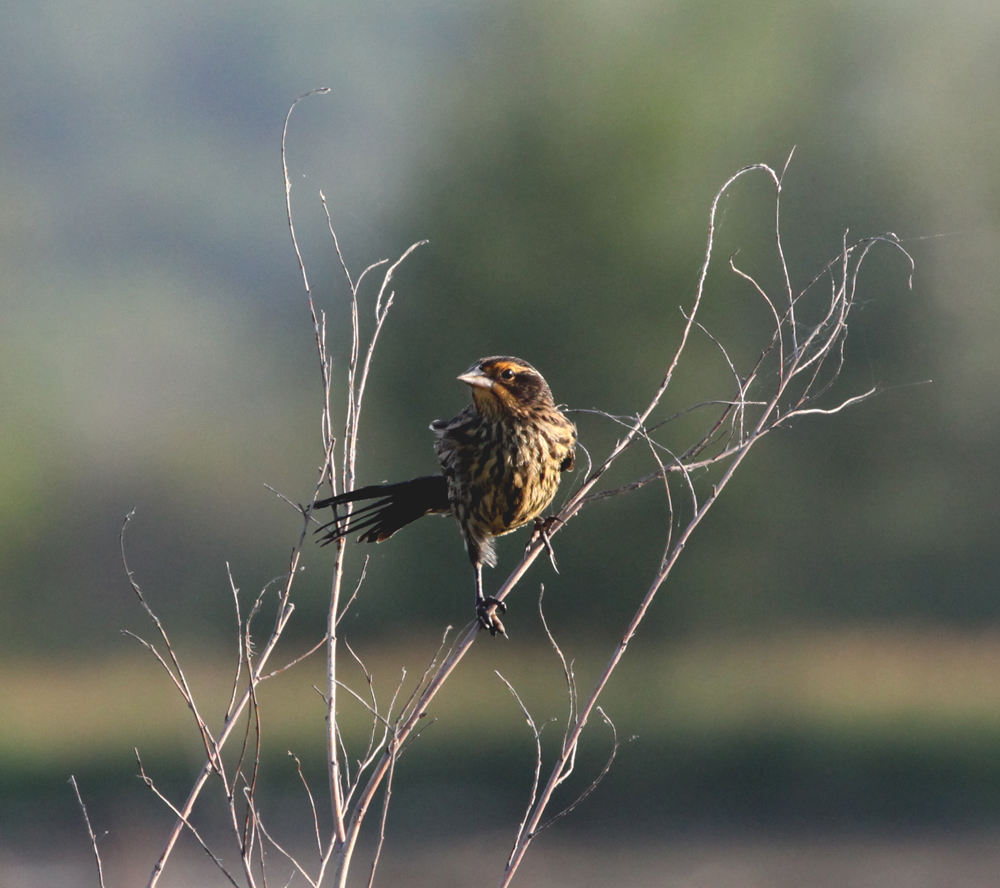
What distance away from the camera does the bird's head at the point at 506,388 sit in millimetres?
4090

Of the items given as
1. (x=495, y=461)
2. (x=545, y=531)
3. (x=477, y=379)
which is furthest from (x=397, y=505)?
(x=545, y=531)

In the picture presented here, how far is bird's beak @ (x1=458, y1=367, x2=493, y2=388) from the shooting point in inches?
156

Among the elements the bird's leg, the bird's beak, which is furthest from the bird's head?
the bird's leg

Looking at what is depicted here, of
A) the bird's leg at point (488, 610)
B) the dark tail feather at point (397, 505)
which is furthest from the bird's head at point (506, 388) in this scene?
the bird's leg at point (488, 610)

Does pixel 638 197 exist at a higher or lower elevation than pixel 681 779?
higher

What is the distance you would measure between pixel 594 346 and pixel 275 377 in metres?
16.4

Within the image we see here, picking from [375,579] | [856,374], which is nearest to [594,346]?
[856,374]

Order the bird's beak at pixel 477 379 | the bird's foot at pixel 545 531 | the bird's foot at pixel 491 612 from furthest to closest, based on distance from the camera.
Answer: the bird's foot at pixel 491 612 < the bird's beak at pixel 477 379 < the bird's foot at pixel 545 531

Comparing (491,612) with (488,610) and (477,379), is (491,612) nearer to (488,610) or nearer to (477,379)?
(488,610)

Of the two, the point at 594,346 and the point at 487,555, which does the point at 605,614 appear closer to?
the point at 594,346

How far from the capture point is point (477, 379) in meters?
3.99

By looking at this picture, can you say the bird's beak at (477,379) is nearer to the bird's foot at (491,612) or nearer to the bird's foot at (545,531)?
the bird's foot at (545,531)

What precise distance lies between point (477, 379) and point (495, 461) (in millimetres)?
275

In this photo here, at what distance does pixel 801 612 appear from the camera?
22.5 m
